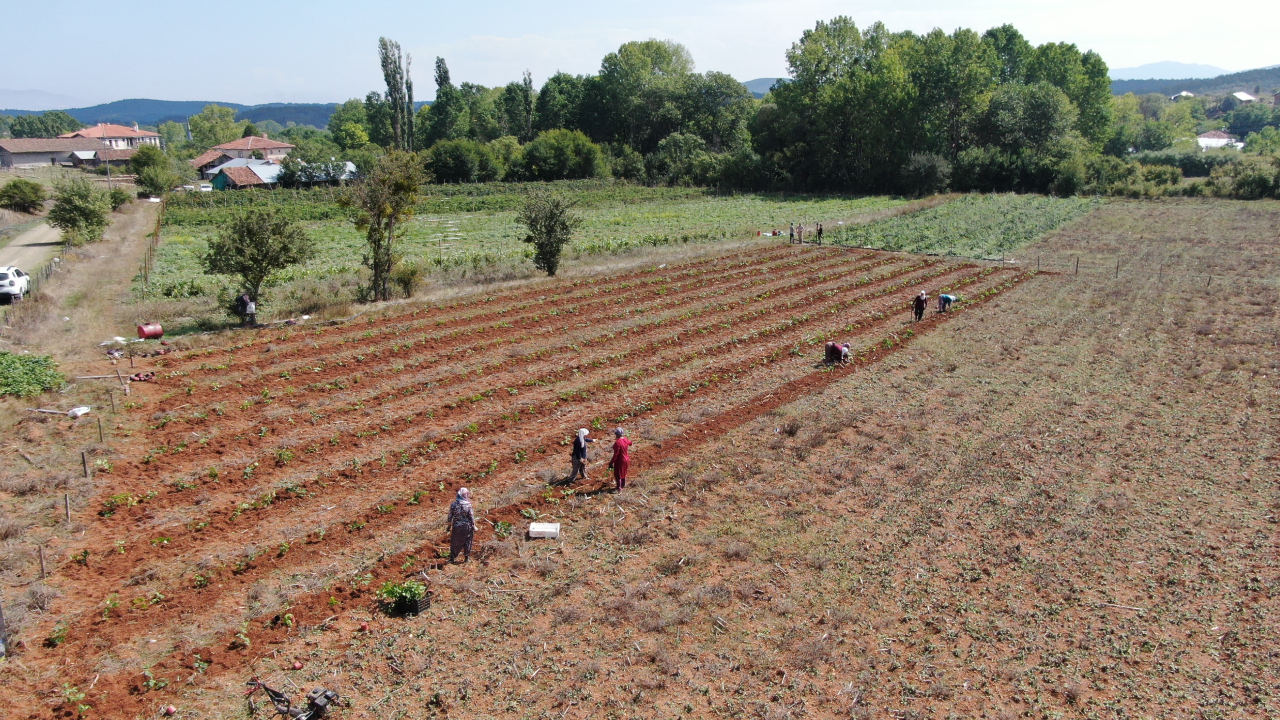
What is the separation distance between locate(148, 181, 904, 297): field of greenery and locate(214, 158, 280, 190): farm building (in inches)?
455

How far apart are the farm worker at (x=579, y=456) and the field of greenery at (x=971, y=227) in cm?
3217

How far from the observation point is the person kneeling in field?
22594 millimetres

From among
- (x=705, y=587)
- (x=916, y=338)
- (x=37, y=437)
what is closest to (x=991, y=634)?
(x=705, y=587)

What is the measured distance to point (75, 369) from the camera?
846 inches

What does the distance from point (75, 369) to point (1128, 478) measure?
26.2 metres

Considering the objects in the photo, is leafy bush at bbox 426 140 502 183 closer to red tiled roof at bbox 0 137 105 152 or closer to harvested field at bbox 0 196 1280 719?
harvested field at bbox 0 196 1280 719

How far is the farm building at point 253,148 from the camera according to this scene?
129875 millimetres

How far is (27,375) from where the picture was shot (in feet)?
65.5

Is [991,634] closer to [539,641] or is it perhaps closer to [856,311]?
[539,641]

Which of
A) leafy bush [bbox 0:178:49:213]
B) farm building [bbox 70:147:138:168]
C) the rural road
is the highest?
farm building [bbox 70:147:138:168]

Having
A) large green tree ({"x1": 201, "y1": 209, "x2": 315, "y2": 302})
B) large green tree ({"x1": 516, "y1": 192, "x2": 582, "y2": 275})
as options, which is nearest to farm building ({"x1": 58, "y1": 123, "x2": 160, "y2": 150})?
large green tree ({"x1": 516, "y1": 192, "x2": 582, "y2": 275})

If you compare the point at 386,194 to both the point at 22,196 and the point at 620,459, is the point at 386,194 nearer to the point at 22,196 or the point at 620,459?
the point at 620,459

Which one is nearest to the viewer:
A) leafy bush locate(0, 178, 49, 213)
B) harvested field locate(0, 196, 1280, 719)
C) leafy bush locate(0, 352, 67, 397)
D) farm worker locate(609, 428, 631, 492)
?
harvested field locate(0, 196, 1280, 719)

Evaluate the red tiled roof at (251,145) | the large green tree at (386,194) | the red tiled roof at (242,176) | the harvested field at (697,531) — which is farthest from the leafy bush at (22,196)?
the red tiled roof at (251,145)
